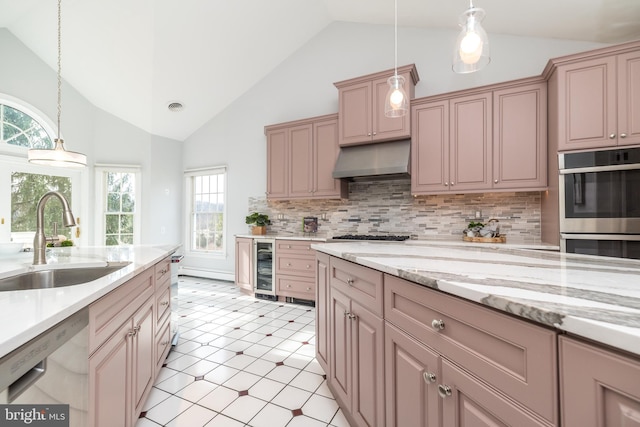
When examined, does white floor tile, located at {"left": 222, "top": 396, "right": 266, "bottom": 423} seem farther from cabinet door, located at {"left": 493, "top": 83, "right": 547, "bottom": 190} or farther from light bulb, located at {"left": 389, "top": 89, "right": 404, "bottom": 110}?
cabinet door, located at {"left": 493, "top": 83, "right": 547, "bottom": 190}

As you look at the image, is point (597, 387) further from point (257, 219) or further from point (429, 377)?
point (257, 219)

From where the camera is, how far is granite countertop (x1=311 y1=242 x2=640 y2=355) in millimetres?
520

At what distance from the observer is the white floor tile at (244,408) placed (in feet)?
5.50

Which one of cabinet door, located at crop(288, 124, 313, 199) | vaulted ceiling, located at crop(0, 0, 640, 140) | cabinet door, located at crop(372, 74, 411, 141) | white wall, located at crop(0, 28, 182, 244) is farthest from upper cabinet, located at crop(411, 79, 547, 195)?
white wall, located at crop(0, 28, 182, 244)

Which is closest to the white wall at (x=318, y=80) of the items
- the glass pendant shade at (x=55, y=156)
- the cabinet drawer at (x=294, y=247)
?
the cabinet drawer at (x=294, y=247)

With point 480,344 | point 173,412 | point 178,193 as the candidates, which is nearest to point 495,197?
point 480,344

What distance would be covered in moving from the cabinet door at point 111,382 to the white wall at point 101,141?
4287mm

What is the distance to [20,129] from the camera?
12.2ft

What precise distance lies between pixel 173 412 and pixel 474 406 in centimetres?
171

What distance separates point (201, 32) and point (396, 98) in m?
3.11

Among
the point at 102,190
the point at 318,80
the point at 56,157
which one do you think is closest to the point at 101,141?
the point at 102,190

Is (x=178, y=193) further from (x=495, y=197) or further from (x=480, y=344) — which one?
(x=480, y=344)

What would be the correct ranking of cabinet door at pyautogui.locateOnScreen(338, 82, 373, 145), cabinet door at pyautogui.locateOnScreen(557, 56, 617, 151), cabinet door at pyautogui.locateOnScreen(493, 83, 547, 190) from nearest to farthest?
cabinet door at pyautogui.locateOnScreen(557, 56, 617, 151) → cabinet door at pyautogui.locateOnScreen(493, 83, 547, 190) → cabinet door at pyautogui.locateOnScreen(338, 82, 373, 145)

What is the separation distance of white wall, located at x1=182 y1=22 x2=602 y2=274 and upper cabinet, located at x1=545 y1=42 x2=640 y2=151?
0.76 meters
